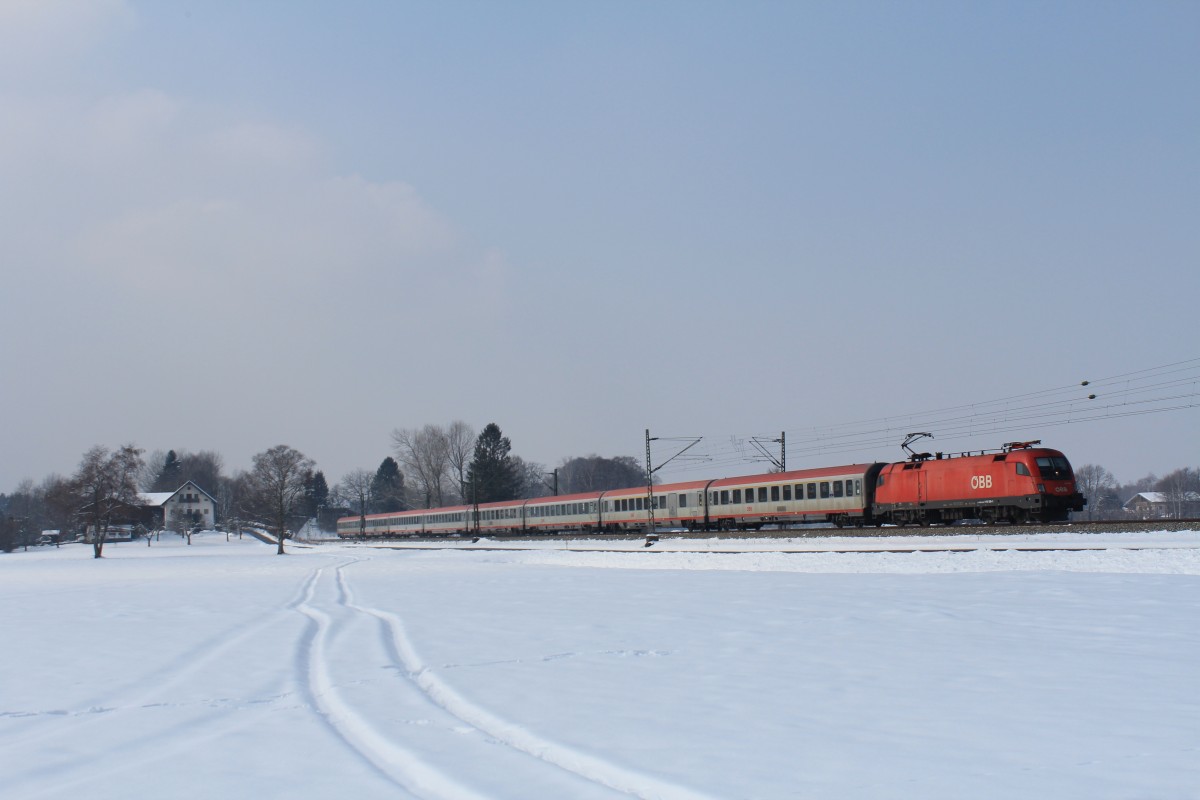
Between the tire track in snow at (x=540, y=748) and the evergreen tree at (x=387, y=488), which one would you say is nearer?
the tire track in snow at (x=540, y=748)

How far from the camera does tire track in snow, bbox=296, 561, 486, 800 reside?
5340mm

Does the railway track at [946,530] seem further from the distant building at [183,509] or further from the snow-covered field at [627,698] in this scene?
the distant building at [183,509]

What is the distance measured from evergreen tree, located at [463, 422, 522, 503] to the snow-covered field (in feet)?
317

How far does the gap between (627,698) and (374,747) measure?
2.34m

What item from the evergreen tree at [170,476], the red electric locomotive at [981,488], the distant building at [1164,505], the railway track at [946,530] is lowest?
the distant building at [1164,505]

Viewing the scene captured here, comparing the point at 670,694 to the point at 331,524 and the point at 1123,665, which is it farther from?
the point at 331,524

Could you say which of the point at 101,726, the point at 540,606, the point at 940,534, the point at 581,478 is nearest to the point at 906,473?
the point at 940,534

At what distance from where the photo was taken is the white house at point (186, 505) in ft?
456

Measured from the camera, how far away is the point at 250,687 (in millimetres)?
8586

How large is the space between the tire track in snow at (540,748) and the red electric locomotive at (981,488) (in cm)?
2935

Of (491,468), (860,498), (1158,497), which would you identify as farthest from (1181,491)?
(860,498)

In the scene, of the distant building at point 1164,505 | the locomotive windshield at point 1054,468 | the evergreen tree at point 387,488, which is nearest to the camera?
the locomotive windshield at point 1054,468

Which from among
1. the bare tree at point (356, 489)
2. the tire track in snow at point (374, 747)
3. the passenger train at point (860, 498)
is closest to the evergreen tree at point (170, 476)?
the bare tree at point (356, 489)

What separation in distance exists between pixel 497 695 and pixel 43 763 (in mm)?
3471
